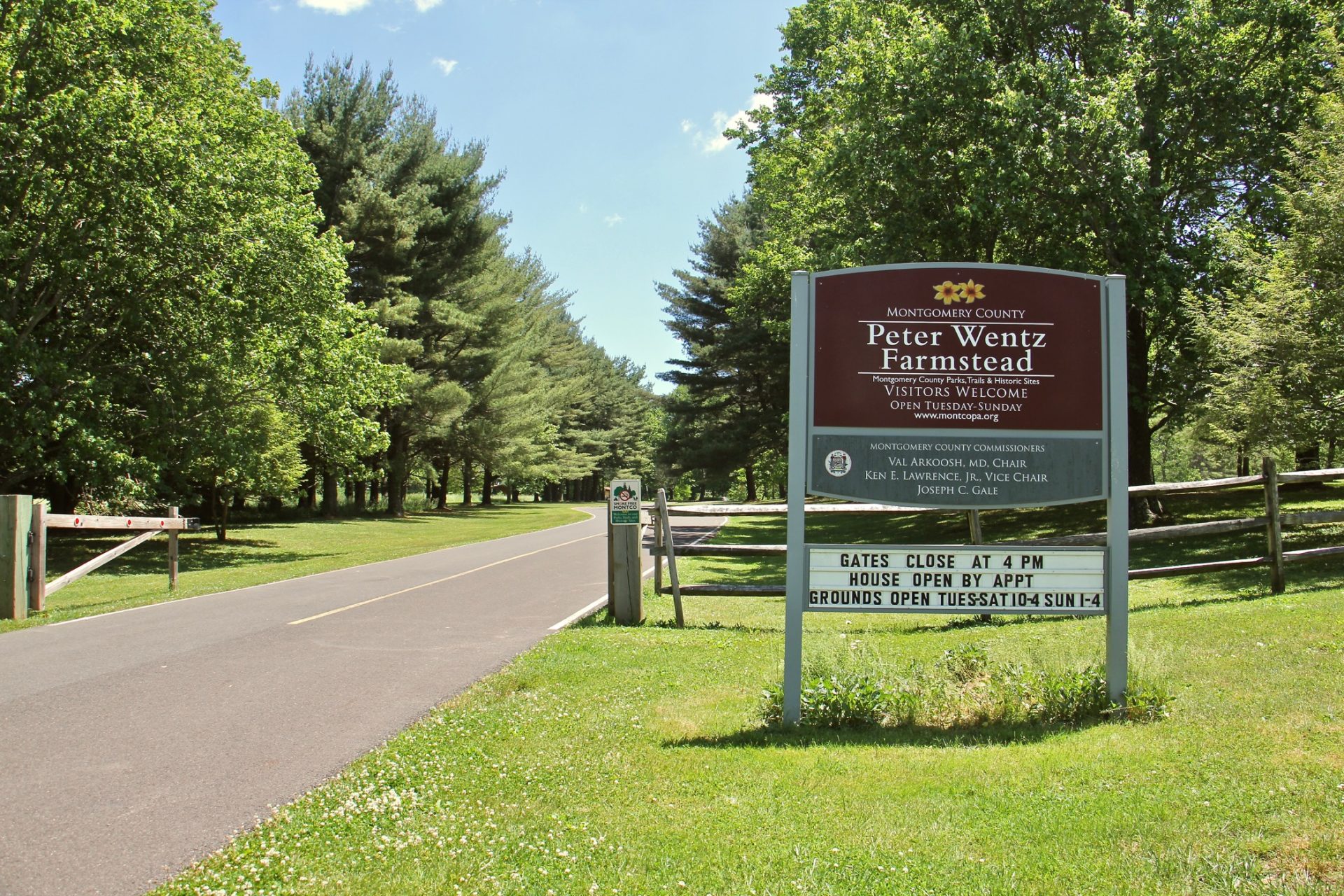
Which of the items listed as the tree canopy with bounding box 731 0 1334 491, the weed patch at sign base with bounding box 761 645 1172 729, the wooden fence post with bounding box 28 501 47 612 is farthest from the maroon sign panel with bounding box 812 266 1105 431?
the tree canopy with bounding box 731 0 1334 491

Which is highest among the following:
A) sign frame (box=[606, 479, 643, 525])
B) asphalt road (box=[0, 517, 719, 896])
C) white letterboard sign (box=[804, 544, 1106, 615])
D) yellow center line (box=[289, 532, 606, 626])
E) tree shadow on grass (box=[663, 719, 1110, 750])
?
sign frame (box=[606, 479, 643, 525])

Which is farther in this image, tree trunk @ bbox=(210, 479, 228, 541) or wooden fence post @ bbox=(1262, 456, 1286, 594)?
tree trunk @ bbox=(210, 479, 228, 541)

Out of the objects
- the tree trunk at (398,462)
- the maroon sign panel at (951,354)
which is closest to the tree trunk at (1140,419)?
the maroon sign panel at (951,354)

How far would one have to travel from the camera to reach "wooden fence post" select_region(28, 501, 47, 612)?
1177 cm

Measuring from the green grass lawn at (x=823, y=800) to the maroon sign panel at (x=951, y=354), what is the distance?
1839 millimetres

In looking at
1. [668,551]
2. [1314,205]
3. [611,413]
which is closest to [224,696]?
[668,551]

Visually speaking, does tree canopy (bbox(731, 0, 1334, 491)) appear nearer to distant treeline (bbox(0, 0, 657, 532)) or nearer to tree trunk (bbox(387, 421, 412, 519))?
distant treeline (bbox(0, 0, 657, 532))

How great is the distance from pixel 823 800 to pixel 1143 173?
1697 centimetres

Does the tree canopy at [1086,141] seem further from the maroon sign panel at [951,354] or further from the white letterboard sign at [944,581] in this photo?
the white letterboard sign at [944,581]

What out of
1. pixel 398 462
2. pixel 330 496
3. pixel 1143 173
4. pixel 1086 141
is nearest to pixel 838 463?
pixel 1086 141

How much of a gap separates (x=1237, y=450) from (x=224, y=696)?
18.2 m

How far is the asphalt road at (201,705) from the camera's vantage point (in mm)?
4277

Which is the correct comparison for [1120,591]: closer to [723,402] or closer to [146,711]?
[146,711]

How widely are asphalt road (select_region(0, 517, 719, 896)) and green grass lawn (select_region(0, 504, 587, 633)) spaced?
2.26m
